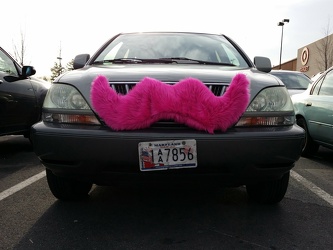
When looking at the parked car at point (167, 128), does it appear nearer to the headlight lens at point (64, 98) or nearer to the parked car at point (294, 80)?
the headlight lens at point (64, 98)

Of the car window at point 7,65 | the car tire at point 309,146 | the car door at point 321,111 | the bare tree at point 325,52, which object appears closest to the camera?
the car door at point 321,111

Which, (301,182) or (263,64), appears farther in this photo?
(301,182)

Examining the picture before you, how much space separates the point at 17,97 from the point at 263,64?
321cm

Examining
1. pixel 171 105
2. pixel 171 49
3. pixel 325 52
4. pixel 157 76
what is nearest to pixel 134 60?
pixel 171 49

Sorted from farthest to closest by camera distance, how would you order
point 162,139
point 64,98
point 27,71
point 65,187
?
point 27,71 < point 65,187 < point 64,98 < point 162,139

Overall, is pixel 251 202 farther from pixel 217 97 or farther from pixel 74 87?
pixel 74 87

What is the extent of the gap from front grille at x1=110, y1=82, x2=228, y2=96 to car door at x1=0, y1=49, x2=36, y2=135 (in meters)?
2.81

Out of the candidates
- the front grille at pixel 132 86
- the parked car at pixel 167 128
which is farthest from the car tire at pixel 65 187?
the front grille at pixel 132 86

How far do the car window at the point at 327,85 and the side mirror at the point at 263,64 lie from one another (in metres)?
1.72

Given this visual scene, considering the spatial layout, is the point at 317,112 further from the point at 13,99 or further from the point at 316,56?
the point at 316,56

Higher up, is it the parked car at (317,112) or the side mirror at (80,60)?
the side mirror at (80,60)

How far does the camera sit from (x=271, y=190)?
2910 millimetres

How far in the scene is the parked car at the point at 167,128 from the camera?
224 centimetres

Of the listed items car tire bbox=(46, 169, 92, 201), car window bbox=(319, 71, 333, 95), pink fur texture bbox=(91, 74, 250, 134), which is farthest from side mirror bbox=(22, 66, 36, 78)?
car window bbox=(319, 71, 333, 95)
